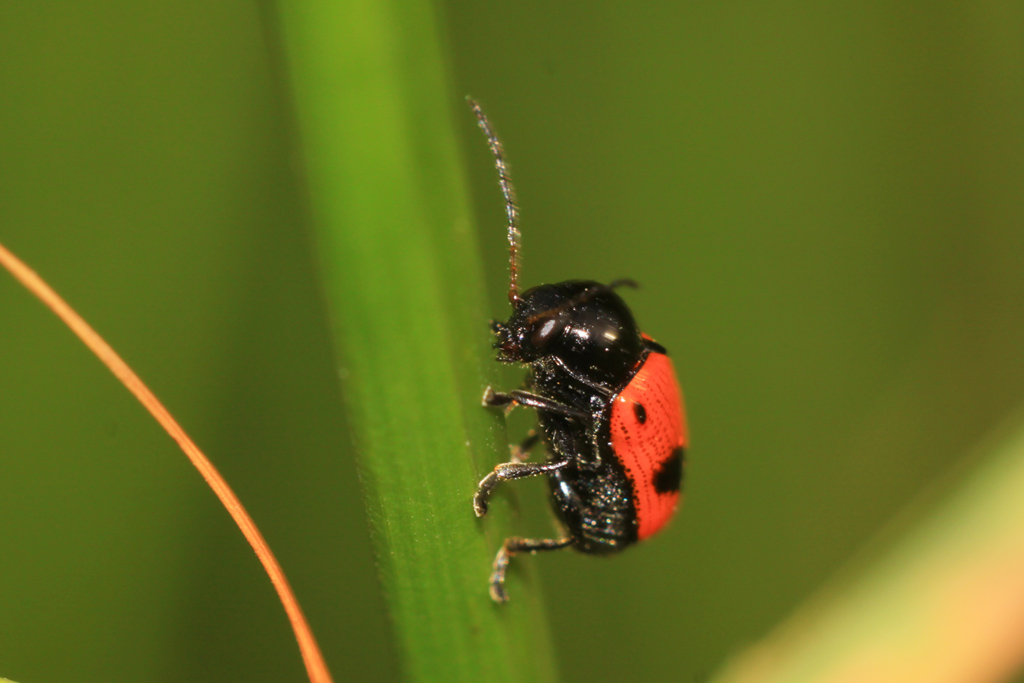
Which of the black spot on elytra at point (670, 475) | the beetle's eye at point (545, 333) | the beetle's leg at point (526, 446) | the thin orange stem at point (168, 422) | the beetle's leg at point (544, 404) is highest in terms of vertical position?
the thin orange stem at point (168, 422)

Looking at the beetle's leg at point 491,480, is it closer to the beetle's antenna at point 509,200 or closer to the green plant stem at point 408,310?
the green plant stem at point 408,310

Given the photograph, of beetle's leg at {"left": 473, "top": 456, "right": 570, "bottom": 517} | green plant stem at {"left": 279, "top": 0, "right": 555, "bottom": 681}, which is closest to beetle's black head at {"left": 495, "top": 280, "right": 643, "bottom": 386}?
beetle's leg at {"left": 473, "top": 456, "right": 570, "bottom": 517}

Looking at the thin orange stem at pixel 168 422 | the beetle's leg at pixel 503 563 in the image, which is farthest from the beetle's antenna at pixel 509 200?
the thin orange stem at pixel 168 422

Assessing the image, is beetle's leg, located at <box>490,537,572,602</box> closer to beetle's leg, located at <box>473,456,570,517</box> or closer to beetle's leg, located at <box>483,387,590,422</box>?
beetle's leg, located at <box>473,456,570,517</box>

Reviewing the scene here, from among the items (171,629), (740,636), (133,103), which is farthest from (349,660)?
(133,103)

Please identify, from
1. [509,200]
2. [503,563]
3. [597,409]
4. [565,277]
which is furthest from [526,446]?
[503,563]

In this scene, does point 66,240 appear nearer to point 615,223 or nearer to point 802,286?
point 615,223
